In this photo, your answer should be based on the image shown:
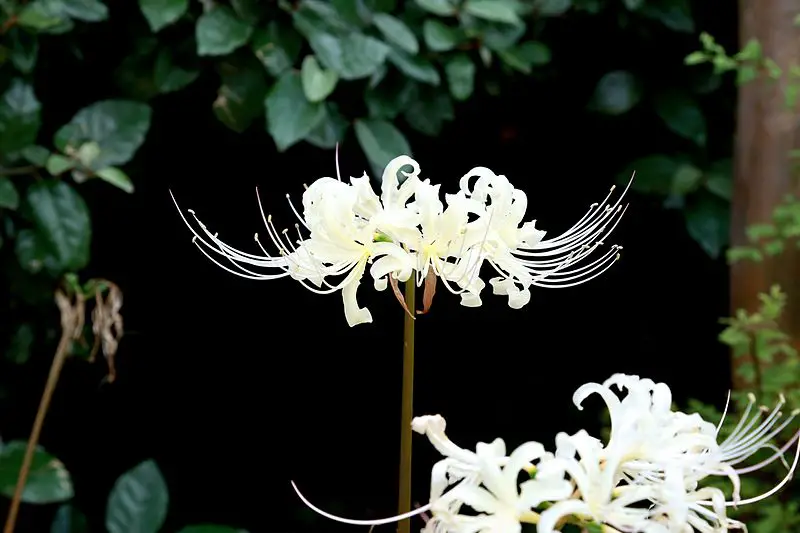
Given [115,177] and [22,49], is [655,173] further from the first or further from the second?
[22,49]

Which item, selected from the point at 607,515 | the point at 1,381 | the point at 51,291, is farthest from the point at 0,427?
the point at 607,515

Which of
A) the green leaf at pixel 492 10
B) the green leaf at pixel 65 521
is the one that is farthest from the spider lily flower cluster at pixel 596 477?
the green leaf at pixel 65 521

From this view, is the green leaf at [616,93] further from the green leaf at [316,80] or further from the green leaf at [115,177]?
the green leaf at [115,177]

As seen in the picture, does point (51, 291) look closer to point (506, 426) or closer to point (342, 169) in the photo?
point (342, 169)

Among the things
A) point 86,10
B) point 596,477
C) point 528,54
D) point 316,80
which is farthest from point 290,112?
point 596,477

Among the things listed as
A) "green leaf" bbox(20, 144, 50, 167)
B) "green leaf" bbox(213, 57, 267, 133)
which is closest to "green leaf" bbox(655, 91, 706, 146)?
"green leaf" bbox(213, 57, 267, 133)

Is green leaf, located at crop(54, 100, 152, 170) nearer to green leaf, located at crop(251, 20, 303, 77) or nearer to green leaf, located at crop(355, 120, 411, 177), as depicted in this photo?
green leaf, located at crop(251, 20, 303, 77)

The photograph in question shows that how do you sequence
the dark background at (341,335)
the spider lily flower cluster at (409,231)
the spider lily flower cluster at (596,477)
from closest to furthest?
1. the spider lily flower cluster at (596,477)
2. the spider lily flower cluster at (409,231)
3. the dark background at (341,335)
